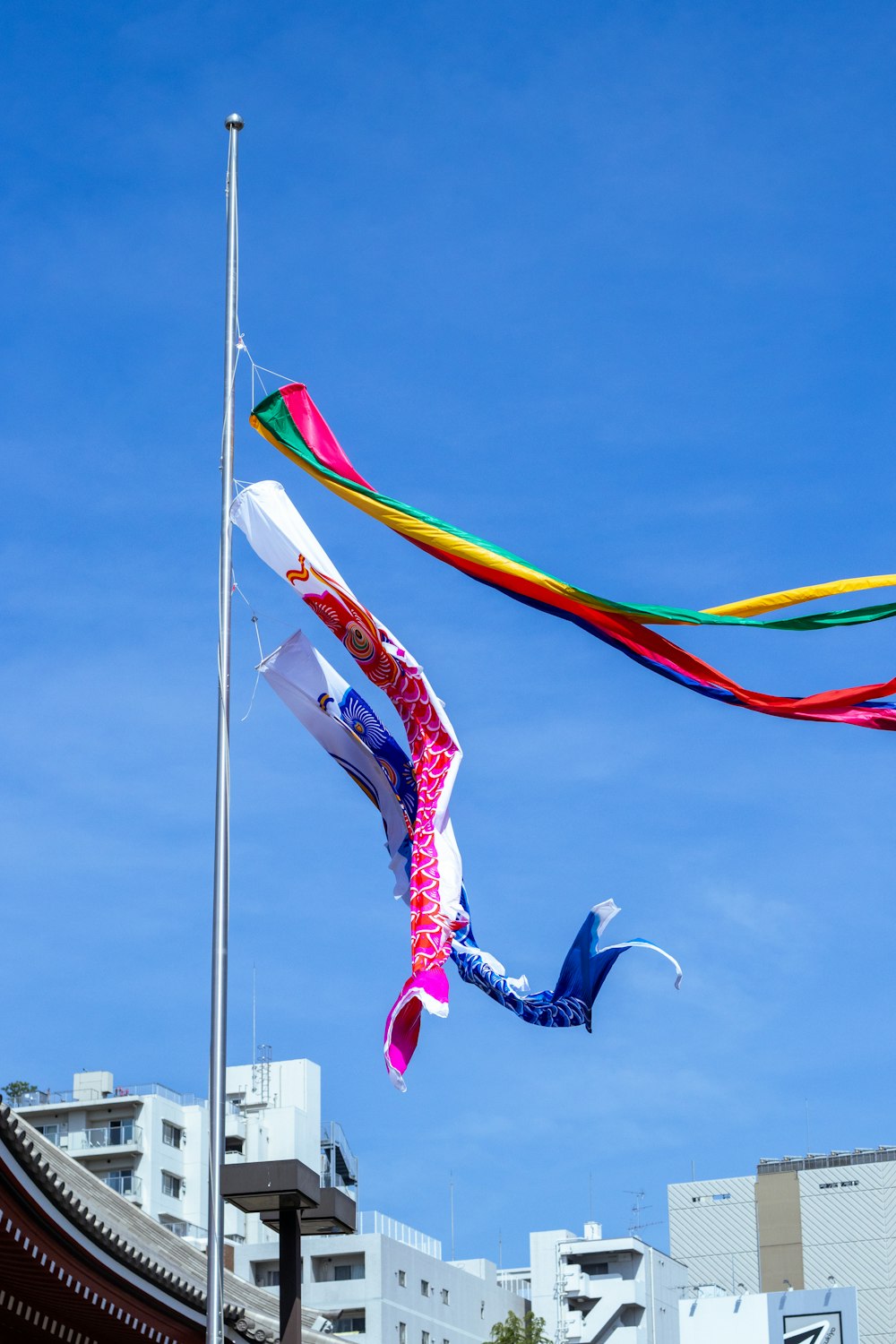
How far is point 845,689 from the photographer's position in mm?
16453

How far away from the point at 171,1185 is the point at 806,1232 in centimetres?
2969

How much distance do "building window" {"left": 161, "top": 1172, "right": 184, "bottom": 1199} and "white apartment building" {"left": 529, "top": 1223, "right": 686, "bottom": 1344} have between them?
15.1 metres

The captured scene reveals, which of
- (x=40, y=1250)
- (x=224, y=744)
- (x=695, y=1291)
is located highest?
(x=695, y=1291)

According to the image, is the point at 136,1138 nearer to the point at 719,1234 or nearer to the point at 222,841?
the point at 719,1234

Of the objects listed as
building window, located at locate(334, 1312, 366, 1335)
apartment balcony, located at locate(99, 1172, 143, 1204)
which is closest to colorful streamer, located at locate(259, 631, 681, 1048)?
building window, located at locate(334, 1312, 366, 1335)

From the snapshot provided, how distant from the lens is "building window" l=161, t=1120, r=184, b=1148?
269 ft

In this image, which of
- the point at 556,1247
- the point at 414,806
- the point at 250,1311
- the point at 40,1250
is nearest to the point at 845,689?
the point at 414,806

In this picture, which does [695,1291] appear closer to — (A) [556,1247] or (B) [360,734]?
(A) [556,1247]

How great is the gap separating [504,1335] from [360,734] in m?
54.4

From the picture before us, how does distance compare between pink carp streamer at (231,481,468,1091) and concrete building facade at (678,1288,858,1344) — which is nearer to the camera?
pink carp streamer at (231,481,468,1091)

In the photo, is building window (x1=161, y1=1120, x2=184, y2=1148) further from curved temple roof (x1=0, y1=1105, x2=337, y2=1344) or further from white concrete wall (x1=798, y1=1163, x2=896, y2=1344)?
curved temple roof (x1=0, y1=1105, x2=337, y2=1344)

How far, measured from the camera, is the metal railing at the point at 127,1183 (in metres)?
79.3

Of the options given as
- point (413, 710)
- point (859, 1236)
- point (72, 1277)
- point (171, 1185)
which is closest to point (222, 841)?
point (413, 710)

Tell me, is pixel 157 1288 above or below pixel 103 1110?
below
